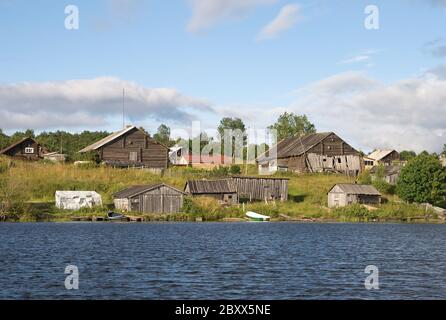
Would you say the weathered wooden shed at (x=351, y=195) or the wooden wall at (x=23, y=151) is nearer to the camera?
the weathered wooden shed at (x=351, y=195)

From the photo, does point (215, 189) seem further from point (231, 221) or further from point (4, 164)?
point (4, 164)

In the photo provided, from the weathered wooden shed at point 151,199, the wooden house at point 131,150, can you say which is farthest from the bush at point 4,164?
the weathered wooden shed at point 151,199

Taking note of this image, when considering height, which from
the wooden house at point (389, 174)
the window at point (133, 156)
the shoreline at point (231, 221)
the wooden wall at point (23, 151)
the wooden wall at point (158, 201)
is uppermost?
the wooden wall at point (23, 151)

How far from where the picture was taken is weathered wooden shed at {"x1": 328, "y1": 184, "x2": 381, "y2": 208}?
90.8m

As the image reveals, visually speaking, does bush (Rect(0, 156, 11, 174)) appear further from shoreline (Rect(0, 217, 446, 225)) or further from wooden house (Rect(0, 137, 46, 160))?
shoreline (Rect(0, 217, 446, 225))

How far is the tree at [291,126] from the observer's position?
6181 inches

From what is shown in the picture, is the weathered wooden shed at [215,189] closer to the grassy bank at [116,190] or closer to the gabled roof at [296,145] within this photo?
the grassy bank at [116,190]

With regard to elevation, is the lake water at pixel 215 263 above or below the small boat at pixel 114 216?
below

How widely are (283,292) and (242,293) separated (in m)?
1.89

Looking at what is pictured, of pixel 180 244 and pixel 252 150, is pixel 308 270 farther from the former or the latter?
pixel 252 150

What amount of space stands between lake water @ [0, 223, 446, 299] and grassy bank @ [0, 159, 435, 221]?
10515 mm

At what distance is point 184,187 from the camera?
294 feet

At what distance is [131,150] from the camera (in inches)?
4348

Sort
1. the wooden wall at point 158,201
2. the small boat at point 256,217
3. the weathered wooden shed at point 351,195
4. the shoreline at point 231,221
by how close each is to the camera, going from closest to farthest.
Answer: the shoreline at point 231,221 < the wooden wall at point 158,201 < the small boat at point 256,217 < the weathered wooden shed at point 351,195
